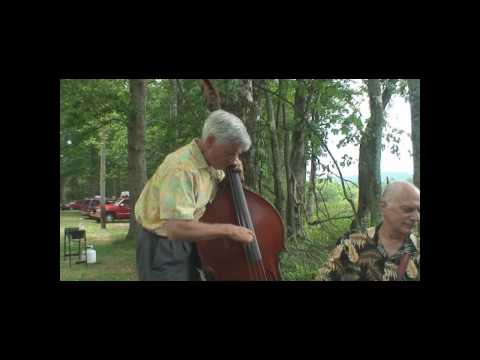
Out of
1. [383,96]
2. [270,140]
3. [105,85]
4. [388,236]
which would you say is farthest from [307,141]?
[105,85]

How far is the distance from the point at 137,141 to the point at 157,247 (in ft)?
2.68

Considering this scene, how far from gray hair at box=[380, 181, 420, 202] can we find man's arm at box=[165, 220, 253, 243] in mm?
964

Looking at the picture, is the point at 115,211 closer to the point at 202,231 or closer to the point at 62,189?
the point at 62,189

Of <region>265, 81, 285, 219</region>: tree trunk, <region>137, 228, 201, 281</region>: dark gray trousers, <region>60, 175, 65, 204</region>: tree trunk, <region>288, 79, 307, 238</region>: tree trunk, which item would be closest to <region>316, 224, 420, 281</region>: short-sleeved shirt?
<region>288, 79, 307, 238</region>: tree trunk

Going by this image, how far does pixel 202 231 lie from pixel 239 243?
23 centimetres

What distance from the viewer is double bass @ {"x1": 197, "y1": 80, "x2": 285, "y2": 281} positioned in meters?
2.47

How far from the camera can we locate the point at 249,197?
2.52 metres

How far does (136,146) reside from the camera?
9.53 feet

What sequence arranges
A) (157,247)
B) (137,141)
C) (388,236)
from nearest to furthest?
(157,247) → (388,236) → (137,141)

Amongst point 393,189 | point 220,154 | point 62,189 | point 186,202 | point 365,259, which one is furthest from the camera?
point 62,189

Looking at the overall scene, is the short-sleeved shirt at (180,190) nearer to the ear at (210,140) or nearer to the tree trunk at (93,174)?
the ear at (210,140)

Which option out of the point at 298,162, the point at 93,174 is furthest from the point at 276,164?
the point at 93,174

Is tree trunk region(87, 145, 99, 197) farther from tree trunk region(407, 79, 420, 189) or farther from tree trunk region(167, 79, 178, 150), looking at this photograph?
tree trunk region(407, 79, 420, 189)

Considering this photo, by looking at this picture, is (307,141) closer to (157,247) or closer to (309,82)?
(309,82)
